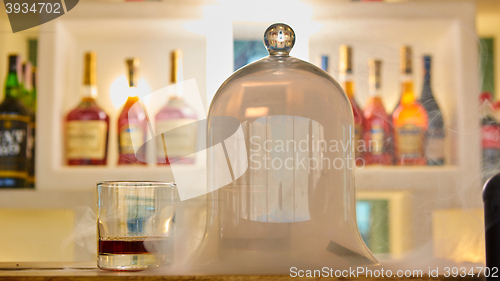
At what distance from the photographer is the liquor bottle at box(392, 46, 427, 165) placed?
0.64 m

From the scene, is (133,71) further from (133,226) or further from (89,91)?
(133,226)

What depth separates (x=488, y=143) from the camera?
0.65 meters

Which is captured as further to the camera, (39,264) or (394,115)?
(394,115)

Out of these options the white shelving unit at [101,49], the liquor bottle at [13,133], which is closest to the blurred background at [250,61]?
the white shelving unit at [101,49]

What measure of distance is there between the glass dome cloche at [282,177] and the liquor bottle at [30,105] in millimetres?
458

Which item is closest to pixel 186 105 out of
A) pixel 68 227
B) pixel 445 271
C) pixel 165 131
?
pixel 165 131

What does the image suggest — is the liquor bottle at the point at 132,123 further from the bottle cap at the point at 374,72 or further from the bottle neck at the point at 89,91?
the bottle cap at the point at 374,72

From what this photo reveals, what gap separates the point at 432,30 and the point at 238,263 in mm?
487

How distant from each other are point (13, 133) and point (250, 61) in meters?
0.53

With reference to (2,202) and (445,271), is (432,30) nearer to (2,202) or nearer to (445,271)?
(445,271)

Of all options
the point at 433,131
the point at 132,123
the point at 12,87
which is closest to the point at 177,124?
the point at 132,123

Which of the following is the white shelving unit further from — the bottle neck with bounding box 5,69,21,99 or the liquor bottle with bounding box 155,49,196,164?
the bottle neck with bounding box 5,69,21,99

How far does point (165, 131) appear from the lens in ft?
1.97

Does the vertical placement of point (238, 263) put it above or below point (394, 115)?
below
